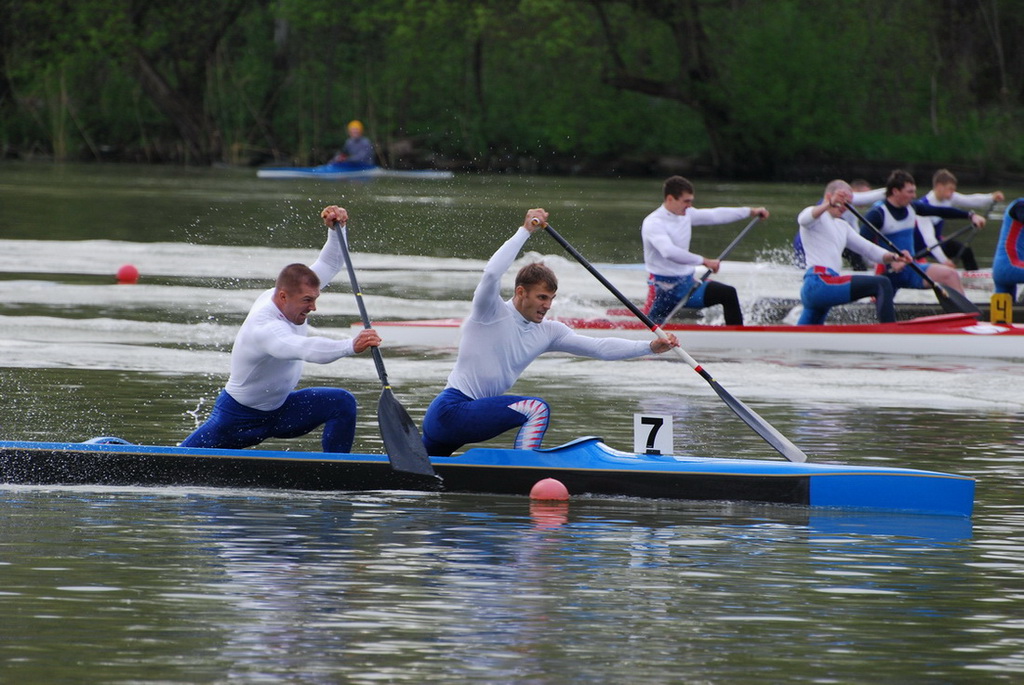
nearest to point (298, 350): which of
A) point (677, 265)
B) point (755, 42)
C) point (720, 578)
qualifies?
point (720, 578)

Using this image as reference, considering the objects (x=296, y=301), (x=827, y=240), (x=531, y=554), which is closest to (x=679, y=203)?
(x=827, y=240)

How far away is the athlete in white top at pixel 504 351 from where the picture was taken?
25.8 feet

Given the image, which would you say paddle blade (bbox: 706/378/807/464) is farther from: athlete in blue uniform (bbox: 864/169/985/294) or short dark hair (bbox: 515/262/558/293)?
athlete in blue uniform (bbox: 864/169/985/294)

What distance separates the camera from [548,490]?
26.1 ft

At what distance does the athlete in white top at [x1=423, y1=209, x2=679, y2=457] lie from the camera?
7.88m

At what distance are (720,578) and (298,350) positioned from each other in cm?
218

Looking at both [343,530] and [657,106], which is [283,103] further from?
[343,530]

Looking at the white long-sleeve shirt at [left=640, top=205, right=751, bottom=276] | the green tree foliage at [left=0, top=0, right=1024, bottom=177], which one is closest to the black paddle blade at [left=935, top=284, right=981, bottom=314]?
the white long-sleeve shirt at [left=640, top=205, right=751, bottom=276]

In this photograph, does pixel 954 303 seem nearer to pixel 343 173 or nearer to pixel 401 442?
pixel 401 442

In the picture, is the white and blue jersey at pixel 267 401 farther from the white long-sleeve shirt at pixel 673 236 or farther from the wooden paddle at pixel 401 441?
the white long-sleeve shirt at pixel 673 236

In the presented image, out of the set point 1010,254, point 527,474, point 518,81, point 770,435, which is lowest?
point 527,474

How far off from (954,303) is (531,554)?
8.61 metres

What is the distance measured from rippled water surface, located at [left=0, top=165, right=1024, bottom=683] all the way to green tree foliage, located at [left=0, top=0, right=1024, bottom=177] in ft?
104

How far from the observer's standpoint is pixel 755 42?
45438 mm
